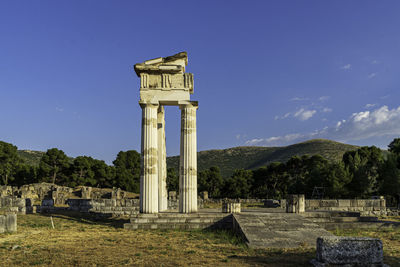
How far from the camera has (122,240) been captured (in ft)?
43.8

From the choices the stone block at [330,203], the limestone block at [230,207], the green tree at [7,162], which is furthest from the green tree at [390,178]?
the green tree at [7,162]

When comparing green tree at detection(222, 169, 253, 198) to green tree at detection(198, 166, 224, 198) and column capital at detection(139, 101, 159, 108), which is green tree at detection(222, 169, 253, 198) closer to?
green tree at detection(198, 166, 224, 198)

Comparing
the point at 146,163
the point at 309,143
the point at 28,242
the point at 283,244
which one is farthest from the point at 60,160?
the point at 309,143

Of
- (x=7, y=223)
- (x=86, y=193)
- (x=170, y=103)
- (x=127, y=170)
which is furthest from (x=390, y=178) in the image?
(x=127, y=170)

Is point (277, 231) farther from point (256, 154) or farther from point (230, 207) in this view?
point (256, 154)

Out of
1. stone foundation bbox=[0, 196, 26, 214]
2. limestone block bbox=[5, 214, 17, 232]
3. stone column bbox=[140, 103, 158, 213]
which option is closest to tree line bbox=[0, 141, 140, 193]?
stone foundation bbox=[0, 196, 26, 214]

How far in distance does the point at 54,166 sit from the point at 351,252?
2423 inches

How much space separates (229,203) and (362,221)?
7357 millimetres

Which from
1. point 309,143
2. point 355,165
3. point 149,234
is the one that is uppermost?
point 309,143

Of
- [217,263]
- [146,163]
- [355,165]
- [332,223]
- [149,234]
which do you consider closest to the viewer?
[217,263]

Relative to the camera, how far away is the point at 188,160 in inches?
750

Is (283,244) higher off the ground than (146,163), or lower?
lower

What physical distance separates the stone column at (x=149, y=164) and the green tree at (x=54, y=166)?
1858 inches

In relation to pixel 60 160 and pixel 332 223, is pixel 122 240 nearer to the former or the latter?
pixel 332 223
